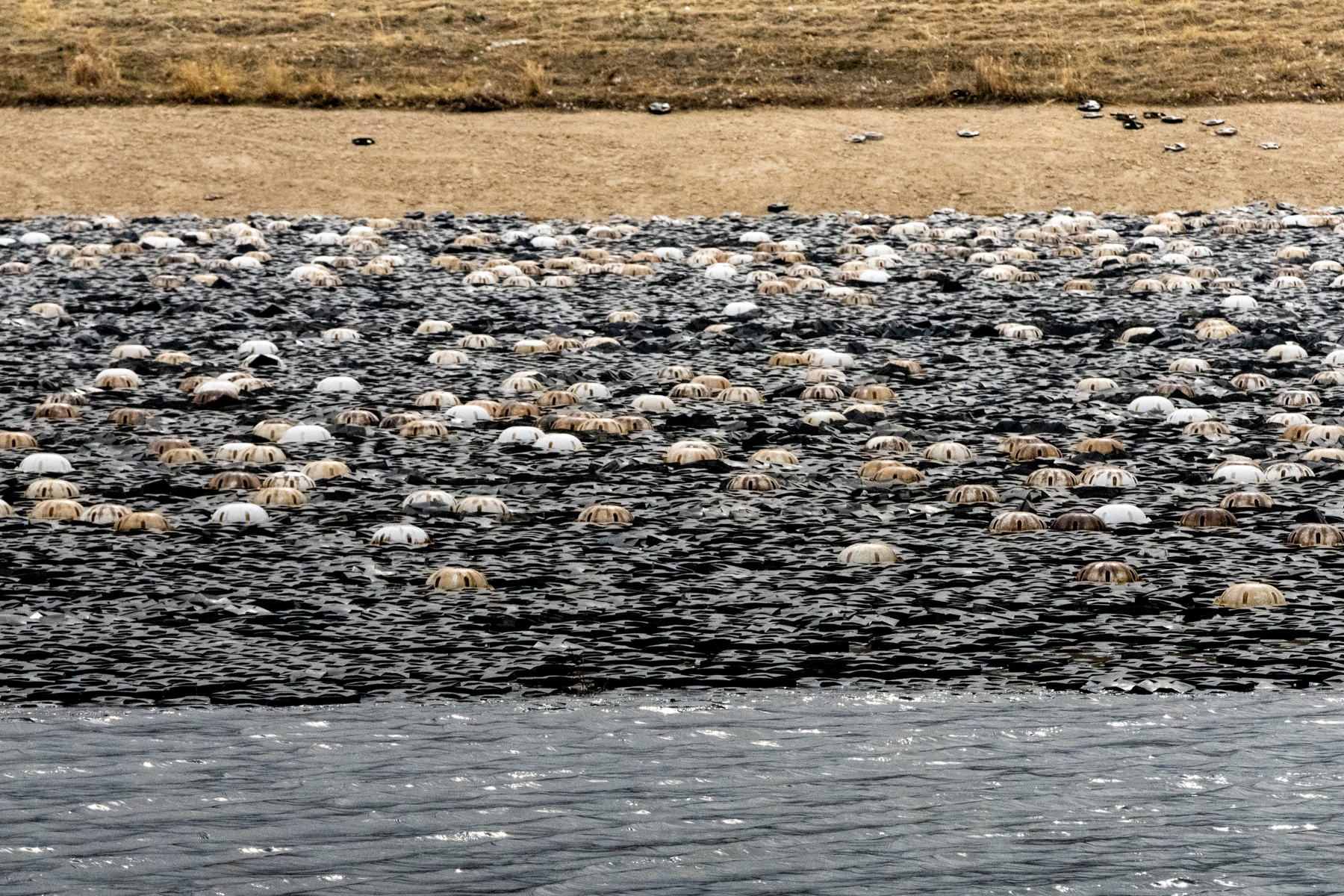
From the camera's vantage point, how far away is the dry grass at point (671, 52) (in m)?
23.1

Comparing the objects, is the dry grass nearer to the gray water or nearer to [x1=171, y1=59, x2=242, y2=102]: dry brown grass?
[x1=171, y1=59, x2=242, y2=102]: dry brown grass

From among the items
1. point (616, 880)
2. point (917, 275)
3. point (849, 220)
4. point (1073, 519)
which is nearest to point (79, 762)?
point (616, 880)

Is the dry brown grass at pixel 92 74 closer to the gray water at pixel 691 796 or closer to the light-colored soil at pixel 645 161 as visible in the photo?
the light-colored soil at pixel 645 161

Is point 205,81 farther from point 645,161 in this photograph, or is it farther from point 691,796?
point 691,796

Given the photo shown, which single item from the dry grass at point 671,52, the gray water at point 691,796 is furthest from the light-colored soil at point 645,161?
the gray water at point 691,796

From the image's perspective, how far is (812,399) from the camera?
920cm

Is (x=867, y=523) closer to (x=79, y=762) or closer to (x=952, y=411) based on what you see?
(x=952, y=411)

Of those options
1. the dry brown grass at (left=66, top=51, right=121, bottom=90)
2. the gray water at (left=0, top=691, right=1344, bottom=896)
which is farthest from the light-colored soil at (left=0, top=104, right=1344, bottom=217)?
the gray water at (left=0, top=691, right=1344, bottom=896)

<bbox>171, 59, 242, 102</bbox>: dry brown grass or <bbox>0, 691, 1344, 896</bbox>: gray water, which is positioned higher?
<bbox>171, 59, 242, 102</bbox>: dry brown grass

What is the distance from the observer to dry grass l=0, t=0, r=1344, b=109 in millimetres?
23125

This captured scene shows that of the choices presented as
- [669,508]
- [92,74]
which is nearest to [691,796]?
[669,508]

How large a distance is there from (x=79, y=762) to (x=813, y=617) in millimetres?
2482

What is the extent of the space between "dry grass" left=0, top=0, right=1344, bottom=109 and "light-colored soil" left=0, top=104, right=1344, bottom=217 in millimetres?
818

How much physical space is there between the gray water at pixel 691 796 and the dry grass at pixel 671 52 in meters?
18.8
